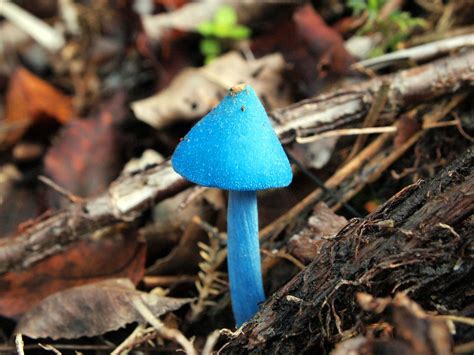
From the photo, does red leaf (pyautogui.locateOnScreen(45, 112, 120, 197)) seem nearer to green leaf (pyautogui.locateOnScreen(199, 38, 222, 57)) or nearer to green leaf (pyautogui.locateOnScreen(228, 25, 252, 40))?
green leaf (pyautogui.locateOnScreen(199, 38, 222, 57))

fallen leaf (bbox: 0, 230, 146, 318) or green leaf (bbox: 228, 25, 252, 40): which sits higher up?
green leaf (bbox: 228, 25, 252, 40)

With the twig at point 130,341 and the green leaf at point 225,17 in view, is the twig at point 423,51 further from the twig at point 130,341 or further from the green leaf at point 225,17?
the twig at point 130,341

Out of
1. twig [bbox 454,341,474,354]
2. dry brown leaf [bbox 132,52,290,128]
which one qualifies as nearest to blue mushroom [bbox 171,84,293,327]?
twig [bbox 454,341,474,354]

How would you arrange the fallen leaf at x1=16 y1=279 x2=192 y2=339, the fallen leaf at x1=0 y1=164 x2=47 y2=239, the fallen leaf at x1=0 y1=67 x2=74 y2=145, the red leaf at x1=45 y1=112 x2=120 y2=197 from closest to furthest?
the fallen leaf at x1=16 y1=279 x2=192 y2=339, the fallen leaf at x1=0 y1=164 x2=47 y2=239, the red leaf at x1=45 y1=112 x2=120 y2=197, the fallen leaf at x1=0 y1=67 x2=74 y2=145

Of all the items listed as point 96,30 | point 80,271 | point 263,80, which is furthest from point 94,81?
point 80,271

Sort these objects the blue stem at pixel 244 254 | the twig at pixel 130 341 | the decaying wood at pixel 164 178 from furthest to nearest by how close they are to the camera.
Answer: the decaying wood at pixel 164 178 < the twig at pixel 130 341 < the blue stem at pixel 244 254

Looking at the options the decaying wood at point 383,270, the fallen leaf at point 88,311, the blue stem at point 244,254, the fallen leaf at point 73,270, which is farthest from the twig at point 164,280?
the decaying wood at point 383,270
